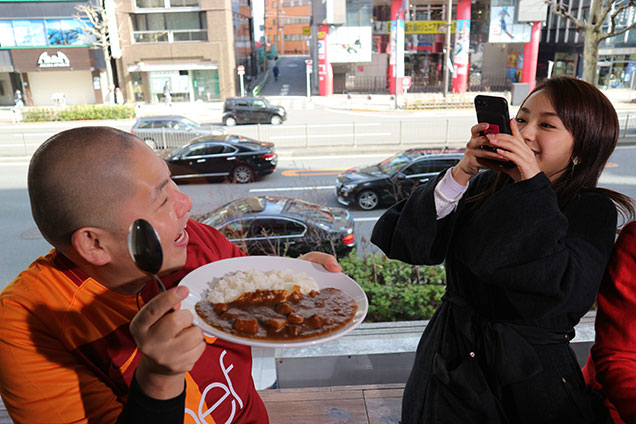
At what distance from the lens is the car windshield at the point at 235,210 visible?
549 cm

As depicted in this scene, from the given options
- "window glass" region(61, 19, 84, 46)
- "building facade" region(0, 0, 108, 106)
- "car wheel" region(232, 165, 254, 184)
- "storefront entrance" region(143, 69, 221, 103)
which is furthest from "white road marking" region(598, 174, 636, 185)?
"window glass" region(61, 19, 84, 46)

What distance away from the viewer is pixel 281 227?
5473 millimetres

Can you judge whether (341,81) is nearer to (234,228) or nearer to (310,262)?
(234,228)

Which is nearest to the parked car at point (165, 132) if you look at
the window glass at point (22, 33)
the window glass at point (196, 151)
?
the window glass at point (196, 151)

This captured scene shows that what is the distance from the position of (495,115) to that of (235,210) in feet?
14.9

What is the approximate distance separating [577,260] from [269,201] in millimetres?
4891

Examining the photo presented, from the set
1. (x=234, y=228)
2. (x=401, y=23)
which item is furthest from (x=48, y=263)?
(x=401, y=23)

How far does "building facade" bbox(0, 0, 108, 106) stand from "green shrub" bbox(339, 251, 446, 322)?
22557 millimetres

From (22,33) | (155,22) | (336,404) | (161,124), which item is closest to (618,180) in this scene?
(336,404)

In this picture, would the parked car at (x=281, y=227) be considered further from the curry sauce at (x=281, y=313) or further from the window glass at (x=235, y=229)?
the curry sauce at (x=281, y=313)

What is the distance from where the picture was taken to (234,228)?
5.32 m

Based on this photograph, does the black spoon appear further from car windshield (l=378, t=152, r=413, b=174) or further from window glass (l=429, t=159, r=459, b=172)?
car windshield (l=378, t=152, r=413, b=174)

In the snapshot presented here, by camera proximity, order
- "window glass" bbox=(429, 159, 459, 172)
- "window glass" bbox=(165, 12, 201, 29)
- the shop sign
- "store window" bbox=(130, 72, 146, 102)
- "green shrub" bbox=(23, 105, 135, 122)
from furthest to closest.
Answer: "store window" bbox=(130, 72, 146, 102)
"window glass" bbox=(165, 12, 201, 29)
the shop sign
"green shrub" bbox=(23, 105, 135, 122)
"window glass" bbox=(429, 159, 459, 172)

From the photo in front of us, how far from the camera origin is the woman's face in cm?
150
